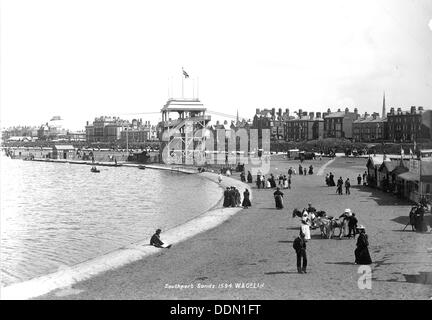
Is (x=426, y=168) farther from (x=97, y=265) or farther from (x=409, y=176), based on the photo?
(x=97, y=265)

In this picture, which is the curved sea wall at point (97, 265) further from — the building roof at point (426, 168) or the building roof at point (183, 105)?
the building roof at point (183, 105)

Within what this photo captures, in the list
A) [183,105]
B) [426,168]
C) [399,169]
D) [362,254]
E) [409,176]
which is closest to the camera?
[362,254]

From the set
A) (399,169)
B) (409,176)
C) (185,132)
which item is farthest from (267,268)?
(185,132)

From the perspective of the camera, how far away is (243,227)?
73.6 ft

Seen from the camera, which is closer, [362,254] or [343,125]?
[362,254]

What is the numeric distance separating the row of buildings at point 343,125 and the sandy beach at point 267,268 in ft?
287

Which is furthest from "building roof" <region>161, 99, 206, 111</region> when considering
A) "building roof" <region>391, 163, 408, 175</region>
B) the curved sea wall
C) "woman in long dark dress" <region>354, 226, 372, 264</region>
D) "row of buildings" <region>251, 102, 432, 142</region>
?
"woman in long dark dress" <region>354, 226, 372, 264</region>

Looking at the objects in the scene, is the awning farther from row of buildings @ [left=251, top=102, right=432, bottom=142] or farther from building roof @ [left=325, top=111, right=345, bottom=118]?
building roof @ [left=325, top=111, right=345, bottom=118]

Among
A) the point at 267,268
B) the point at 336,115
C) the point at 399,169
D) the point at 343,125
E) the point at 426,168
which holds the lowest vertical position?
the point at 267,268

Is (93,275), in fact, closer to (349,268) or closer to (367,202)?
(349,268)

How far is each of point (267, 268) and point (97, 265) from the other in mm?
5591

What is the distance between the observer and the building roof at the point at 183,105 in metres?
78.9

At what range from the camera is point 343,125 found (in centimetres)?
12519
